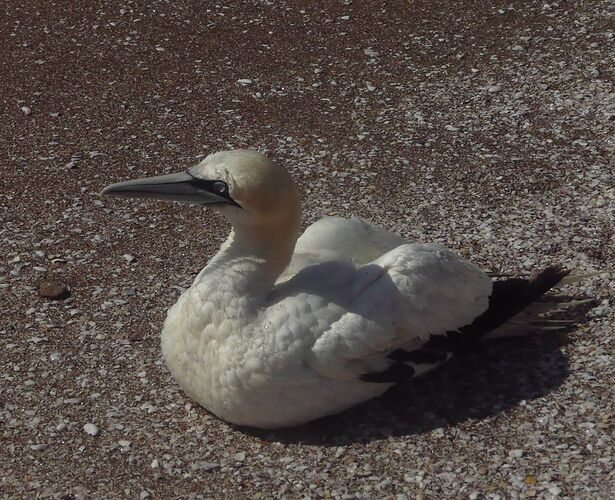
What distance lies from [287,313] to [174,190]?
2.38 feet

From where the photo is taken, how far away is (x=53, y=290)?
5.80m

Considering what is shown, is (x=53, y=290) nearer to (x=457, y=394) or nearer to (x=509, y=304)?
(x=457, y=394)

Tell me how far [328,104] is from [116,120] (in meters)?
1.44

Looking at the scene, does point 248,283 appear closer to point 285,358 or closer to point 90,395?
point 285,358

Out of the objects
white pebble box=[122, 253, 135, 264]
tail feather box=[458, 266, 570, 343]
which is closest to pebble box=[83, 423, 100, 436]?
white pebble box=[122, 253, 135, 264]

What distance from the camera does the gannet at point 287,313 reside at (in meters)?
4.46

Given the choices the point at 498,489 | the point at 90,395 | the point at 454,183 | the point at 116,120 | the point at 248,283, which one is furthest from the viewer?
the point at 116,120

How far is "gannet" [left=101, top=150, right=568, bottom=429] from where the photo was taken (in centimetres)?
446

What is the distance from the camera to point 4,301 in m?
5.76

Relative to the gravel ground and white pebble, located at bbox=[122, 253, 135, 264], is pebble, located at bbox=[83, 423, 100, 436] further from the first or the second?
white pebble, located at bbox=[122, 253, 135, 264]

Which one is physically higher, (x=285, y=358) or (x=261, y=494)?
(x=285, y=358)

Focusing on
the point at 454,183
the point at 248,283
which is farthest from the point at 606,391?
the point at 454,183

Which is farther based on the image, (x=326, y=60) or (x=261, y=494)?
(x=326, y=60)

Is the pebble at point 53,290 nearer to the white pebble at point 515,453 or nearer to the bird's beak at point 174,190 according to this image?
the bird's beak at point 174,190
